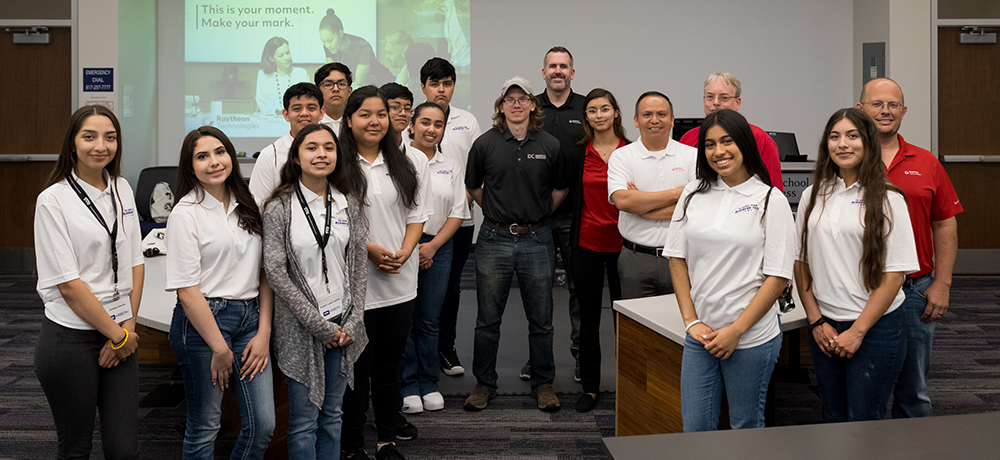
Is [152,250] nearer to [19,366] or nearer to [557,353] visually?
[19,366]

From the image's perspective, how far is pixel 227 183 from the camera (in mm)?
2070

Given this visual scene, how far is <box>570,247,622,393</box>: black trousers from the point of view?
3188mm

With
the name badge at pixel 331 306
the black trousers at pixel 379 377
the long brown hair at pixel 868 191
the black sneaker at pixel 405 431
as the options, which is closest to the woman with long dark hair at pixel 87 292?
the name badge at pixel 331 306

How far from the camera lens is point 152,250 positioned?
3750 mm

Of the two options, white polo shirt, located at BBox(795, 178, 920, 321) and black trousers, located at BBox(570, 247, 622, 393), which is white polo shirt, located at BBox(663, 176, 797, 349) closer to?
white polo shirt, located at BBox(795, 178, 920, 321)

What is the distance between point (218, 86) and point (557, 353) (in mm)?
4856

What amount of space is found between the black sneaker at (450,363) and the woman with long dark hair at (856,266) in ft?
6.64

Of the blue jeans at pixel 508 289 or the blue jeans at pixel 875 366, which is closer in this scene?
the blue jeans at pixel 875 366

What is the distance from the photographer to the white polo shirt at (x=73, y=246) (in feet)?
6.07

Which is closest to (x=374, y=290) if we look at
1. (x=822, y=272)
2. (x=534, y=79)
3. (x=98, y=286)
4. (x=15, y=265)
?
(x=98, y=286)

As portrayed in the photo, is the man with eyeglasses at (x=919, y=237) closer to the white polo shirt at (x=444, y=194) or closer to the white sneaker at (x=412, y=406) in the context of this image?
the white polo shirt at (x=444, y=194)

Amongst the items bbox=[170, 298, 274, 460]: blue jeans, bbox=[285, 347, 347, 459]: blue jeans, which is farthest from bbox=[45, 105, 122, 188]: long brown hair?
bbox=[285, 347, 347, 459]: blue jeans

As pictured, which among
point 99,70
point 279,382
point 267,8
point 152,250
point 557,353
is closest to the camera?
point 279,382

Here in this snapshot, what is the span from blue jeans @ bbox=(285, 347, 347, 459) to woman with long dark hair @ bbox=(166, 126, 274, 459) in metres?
0.08
